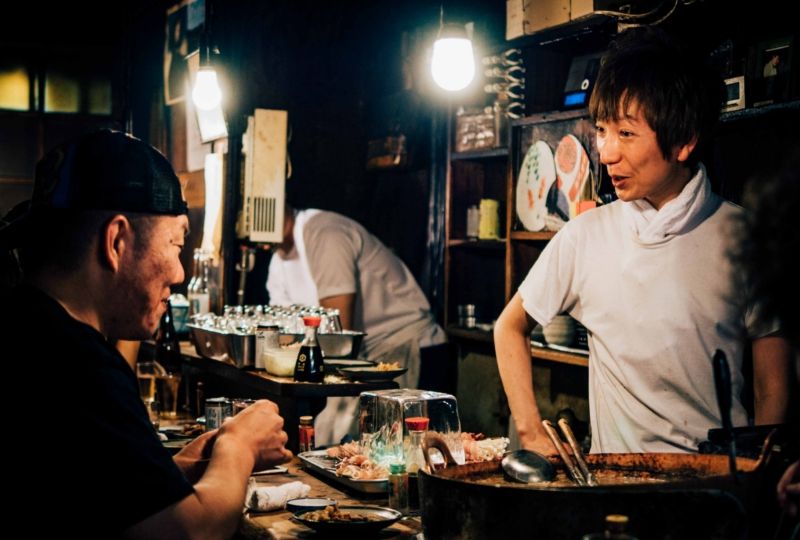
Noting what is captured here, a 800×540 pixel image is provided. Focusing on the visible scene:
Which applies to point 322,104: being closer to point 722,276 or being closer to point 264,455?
point 722,276

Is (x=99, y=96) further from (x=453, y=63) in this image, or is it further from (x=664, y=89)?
(x=664, y=89)

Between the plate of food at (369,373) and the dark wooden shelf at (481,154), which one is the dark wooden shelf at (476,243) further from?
the plate of food at (369,373)


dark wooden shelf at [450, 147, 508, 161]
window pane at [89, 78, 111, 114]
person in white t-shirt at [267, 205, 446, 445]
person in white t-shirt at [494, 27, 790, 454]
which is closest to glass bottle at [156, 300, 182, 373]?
person in white t-shirt at [267, 205, 446, 445]

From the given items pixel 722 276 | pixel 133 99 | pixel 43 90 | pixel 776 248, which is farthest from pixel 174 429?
pixel 43 90

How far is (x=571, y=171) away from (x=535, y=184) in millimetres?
295

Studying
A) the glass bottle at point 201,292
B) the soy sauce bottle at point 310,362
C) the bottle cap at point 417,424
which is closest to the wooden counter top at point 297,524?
the bottle cap at point 417,424

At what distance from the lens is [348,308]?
5414mm

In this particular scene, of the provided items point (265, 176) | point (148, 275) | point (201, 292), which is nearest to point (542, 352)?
point (265, 176)

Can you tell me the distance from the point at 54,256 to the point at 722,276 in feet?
5.93

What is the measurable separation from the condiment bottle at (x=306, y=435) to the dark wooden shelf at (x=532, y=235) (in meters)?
1.94

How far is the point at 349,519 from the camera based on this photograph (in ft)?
8.07

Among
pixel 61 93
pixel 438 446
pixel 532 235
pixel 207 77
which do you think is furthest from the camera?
pixel 61 93

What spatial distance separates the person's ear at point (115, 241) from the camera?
1.86 meters

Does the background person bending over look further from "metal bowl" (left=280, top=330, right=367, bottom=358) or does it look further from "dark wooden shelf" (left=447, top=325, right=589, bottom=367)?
"dark wooden shelf" (left=447, top=325, right=589, bottom=367)
